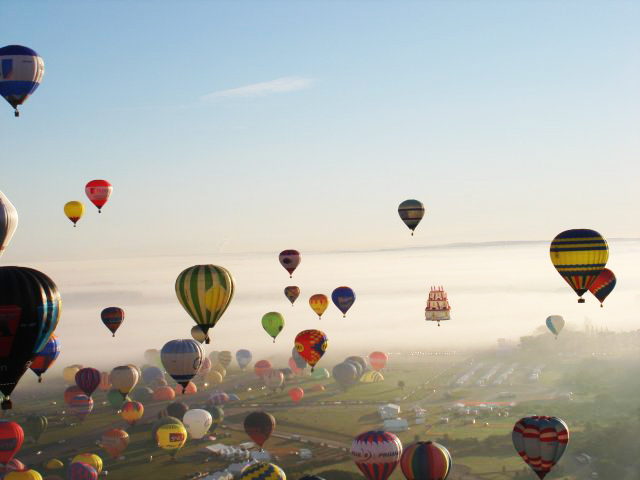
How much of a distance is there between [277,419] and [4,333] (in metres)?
53.6

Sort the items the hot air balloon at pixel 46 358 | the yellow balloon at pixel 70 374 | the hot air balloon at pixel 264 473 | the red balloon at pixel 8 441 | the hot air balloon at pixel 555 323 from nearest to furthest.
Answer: the hot air balloon at pixel 264 473, the hot air balloon at pixel 46 358, the red balloon at pixel 8 441, the hot air balloon at pixel 555 323, the yellow balloon at pixel 70 374

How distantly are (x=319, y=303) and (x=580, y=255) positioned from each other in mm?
35774

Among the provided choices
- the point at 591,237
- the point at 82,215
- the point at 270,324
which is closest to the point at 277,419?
the point at 270,324

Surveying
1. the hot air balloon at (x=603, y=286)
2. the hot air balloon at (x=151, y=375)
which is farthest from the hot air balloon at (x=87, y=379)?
the hot air balloon at (x=603, y=286)

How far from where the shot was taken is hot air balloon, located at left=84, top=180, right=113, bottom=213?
63.7 meters

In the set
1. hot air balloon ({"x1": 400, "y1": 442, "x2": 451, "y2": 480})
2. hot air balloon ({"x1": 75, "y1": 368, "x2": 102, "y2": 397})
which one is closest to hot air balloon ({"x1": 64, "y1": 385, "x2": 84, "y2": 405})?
hot air balloon ({"x1": 75, "y1": 368, "x2": 102, "y2": 397})

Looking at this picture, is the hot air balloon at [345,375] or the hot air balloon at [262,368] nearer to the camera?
the hot air balloon at [345,375]

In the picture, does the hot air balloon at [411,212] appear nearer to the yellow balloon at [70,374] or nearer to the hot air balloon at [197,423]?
the hot air balloon at [197,423]

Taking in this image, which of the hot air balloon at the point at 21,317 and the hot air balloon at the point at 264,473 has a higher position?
the hot air balloon at the point at 21,317

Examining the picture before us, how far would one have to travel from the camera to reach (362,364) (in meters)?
110

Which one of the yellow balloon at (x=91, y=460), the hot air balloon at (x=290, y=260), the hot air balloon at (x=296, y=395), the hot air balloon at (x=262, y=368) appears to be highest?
the hot air balloon at (x=290, y=260)

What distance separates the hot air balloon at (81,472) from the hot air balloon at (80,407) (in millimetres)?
23036

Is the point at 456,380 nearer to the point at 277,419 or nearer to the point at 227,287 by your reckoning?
the point at 277,419

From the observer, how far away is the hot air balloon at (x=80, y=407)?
82.9 metres
